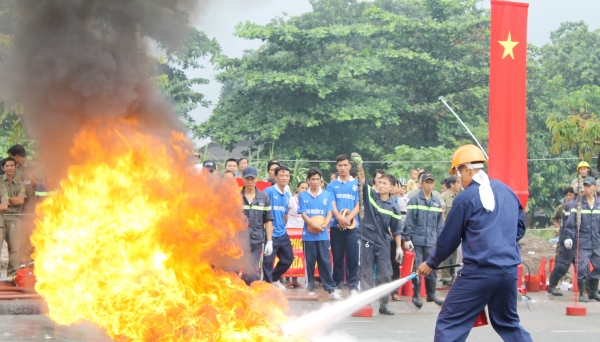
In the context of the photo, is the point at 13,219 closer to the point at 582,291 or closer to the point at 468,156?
the point at 468,156

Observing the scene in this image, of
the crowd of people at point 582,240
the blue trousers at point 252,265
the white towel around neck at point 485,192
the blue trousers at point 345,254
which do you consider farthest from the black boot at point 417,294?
the white towel around neck at point 485,192

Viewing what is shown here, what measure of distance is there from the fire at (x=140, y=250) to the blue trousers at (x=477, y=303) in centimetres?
134

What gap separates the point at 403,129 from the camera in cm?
3003

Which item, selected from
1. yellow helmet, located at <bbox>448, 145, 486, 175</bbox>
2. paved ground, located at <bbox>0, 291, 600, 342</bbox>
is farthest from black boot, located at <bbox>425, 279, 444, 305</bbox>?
yellow helmet, located at <bbox>448, 145, 486, 175</bbox>

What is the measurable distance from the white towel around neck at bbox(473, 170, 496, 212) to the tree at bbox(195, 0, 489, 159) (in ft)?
61.1

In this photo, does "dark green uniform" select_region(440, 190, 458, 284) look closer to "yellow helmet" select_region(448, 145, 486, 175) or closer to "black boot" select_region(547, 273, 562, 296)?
"black boot" select_region(547, 273, 562, 296)

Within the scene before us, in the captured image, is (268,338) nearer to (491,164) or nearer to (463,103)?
(491,164)

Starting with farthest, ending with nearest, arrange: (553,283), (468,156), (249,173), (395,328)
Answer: (553,283), (249,173), (395,328), (468,156)

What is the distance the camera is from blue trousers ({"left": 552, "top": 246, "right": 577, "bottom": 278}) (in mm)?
12732

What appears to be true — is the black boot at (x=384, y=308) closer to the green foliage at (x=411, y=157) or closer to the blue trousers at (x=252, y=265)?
the blue trousers at (x=252, y=265)

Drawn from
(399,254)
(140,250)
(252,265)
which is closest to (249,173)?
(252,265)

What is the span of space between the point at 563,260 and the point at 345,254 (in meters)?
3.97

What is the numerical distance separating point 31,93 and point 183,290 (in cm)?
243

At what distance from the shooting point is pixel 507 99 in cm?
1173
